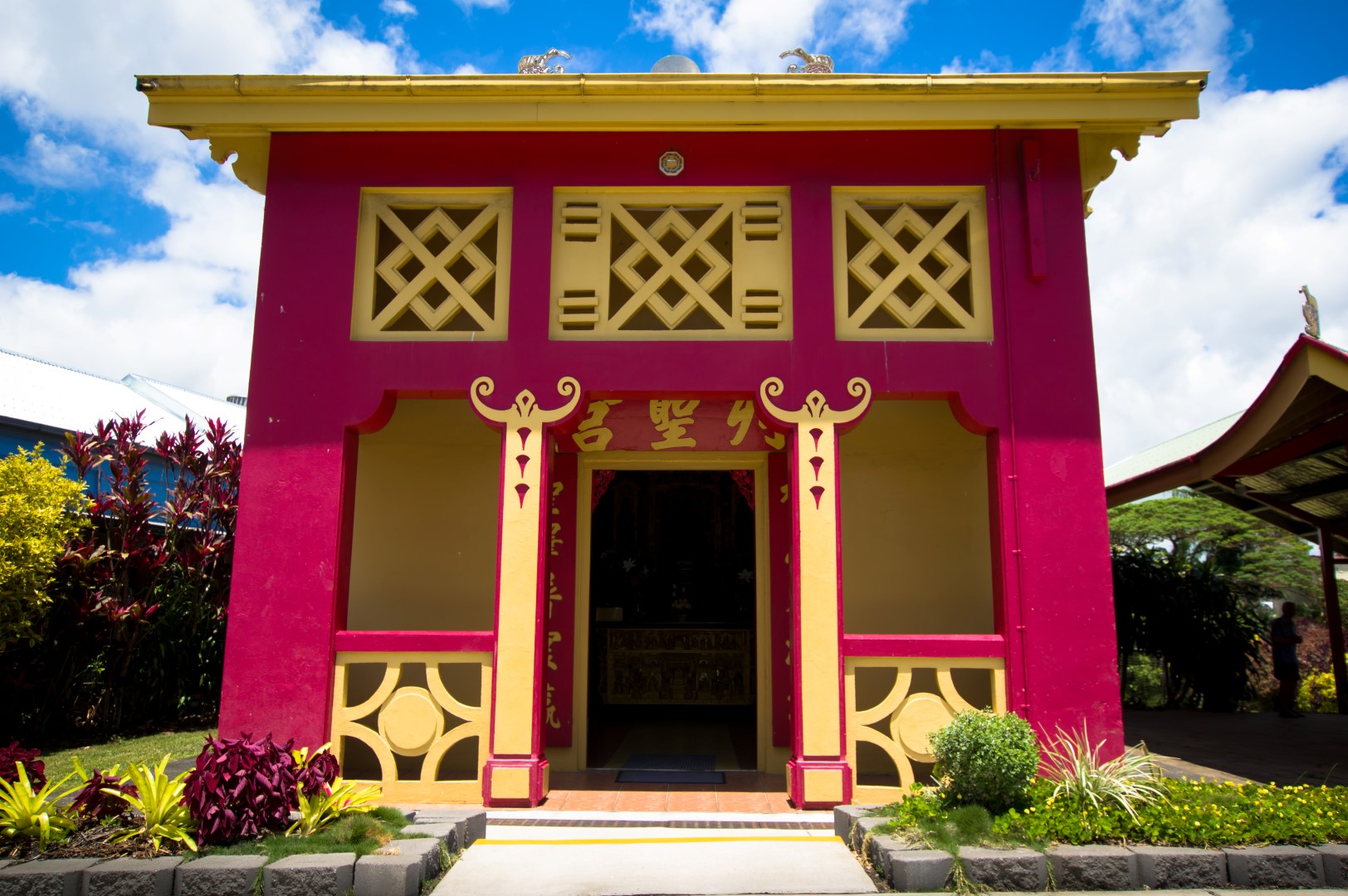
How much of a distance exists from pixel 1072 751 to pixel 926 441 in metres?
3.14

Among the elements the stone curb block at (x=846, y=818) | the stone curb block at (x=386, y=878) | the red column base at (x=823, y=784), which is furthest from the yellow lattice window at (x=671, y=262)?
the stone curb block at (x=386, y=878)

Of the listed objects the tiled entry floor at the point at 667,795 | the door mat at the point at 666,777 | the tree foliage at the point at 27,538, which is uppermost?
the tree foliage at the point at 27,538

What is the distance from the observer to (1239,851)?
4.64m

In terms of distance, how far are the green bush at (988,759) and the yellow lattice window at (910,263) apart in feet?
9.66

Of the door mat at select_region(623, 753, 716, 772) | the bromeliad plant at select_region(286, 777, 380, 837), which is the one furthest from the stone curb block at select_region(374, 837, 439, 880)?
the door mat at select_region(623, 753, 716, 772)

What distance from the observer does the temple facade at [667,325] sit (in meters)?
6.51

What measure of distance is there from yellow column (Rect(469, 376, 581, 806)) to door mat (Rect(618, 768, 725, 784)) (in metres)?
1.06

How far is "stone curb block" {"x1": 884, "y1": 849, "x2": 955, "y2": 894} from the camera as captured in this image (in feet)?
14.8

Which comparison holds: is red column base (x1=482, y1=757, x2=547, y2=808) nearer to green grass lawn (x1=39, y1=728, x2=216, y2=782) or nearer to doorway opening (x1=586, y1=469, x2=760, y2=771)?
doorway opening (x1=586, y1=469, x2=760, y2=771)

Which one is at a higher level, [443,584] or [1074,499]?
[1074,499]

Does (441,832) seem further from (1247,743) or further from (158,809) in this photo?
(1247,743)

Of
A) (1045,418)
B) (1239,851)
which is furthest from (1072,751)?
(1045,418)

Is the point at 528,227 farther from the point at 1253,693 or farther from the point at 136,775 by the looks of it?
the point at 1253,693

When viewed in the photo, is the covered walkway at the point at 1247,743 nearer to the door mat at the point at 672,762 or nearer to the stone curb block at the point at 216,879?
the door mat at the point at 672,762
